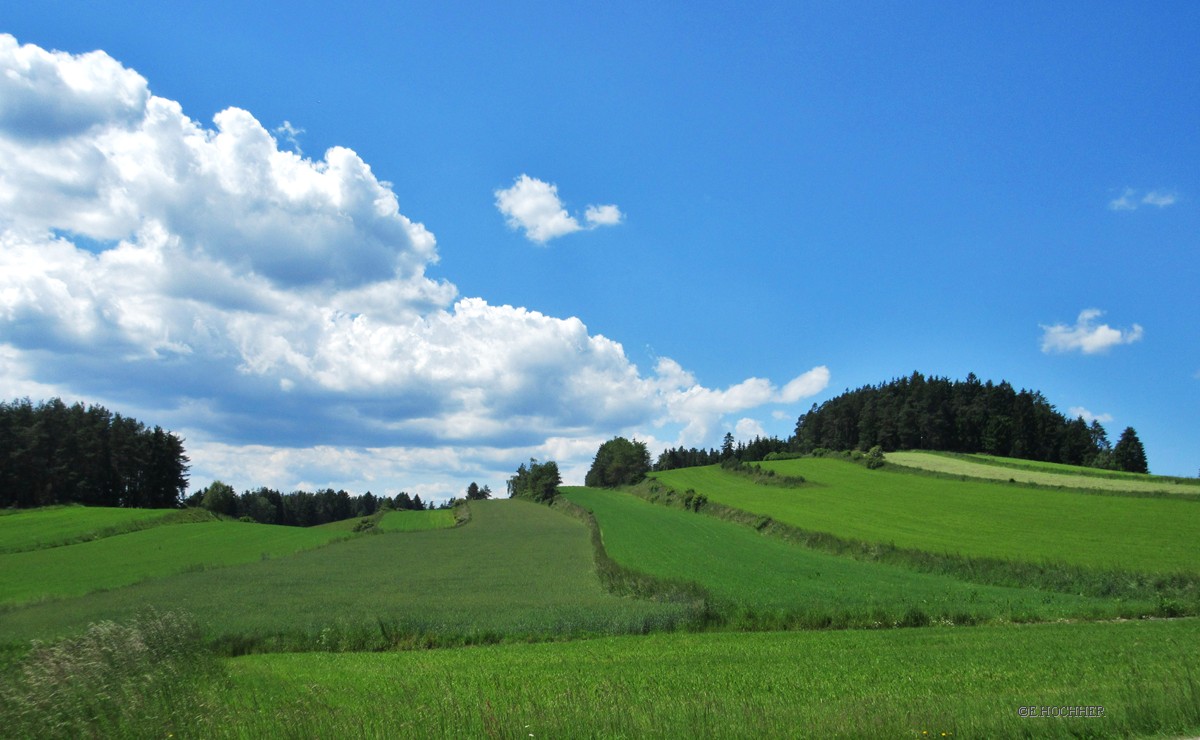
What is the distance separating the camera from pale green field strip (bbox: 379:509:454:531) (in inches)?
3433

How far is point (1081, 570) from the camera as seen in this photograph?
31.4m

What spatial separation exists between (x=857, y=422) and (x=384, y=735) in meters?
154

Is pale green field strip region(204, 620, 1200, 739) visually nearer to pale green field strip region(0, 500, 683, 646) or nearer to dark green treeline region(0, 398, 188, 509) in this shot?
pale green field strip region(0, 500, 683, 646)

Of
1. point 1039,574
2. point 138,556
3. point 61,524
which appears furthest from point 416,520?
point 1039,574

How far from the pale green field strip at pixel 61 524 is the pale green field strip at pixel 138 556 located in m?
1.62

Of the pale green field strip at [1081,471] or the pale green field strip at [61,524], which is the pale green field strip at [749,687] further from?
the pale green field strip at [1081,471]

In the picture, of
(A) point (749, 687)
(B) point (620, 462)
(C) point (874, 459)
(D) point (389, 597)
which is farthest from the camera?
(B) point (620, 462)

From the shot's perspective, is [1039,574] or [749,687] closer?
[749,687]

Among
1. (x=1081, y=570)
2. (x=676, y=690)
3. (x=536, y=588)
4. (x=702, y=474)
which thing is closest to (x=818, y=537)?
(x=1081, y=570)

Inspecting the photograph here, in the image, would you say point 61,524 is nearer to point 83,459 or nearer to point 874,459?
point 83,459

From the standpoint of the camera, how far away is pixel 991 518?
49.7 m

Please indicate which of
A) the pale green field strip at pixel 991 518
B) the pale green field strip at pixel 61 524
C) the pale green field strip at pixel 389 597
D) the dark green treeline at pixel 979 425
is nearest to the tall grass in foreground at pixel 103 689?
the pale green field strip at pixel 389 597

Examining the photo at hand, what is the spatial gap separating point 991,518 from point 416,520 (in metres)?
71.5

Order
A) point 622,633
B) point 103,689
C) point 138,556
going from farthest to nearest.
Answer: point 138,556 → point 622,633 → point 103,689
